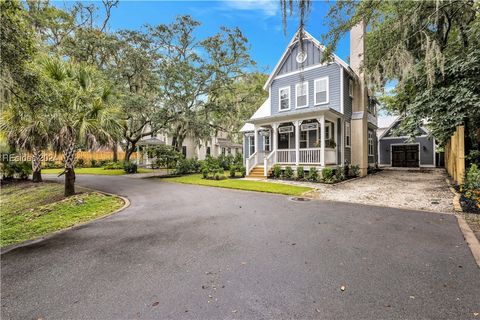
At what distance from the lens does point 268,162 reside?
14.8 meters

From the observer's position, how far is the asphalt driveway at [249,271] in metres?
2.41

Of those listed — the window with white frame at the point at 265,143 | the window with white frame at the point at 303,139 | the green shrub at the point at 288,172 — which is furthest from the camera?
the window with white frame at the point at 265,143

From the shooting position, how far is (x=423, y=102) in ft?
25.6

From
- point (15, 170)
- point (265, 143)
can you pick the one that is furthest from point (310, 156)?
point (15, 170)

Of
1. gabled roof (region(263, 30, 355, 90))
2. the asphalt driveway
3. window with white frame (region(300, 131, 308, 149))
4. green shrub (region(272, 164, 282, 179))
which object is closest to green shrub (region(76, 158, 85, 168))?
gabled roof (region(263, 30, 355, 90))

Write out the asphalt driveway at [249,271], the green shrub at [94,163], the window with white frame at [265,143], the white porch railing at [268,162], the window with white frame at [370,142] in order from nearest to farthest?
the asphalt driveway at [249,271] < the white porch railing at [268,162] < the window with white frame at [265,143] < the window with white frame at [370,142] < the green shrub at [94,163]

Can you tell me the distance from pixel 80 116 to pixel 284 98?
491 inches

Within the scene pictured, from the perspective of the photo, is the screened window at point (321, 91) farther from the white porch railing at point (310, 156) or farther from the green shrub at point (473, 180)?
the green shrub at point (473, 180)

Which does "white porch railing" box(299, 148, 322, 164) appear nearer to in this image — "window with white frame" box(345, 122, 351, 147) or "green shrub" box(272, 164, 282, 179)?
"green shrub" box(272, 164, 282, 179)

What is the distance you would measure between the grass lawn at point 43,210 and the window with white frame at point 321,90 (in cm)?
1291

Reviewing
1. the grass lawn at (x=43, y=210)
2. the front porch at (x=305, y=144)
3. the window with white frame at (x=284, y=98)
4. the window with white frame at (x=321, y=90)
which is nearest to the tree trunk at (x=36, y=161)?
the grass lawn at (x=43, y=210)

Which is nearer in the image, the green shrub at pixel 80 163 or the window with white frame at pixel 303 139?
the window with white frame at pixel 303 139

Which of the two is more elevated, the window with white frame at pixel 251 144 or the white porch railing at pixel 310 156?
the window with white frame at pixel 251 144


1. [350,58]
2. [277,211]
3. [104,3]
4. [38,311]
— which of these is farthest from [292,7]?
[104,3]
